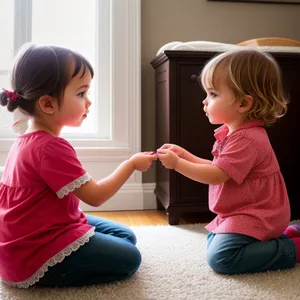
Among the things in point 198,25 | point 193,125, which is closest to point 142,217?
point 193,125

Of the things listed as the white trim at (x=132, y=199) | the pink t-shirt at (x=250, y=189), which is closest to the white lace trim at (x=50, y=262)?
the pink t-shirt at (x=250, y=189)

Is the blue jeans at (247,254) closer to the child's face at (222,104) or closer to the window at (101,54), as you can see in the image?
the child's face at (222,104)

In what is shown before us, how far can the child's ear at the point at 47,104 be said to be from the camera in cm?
110

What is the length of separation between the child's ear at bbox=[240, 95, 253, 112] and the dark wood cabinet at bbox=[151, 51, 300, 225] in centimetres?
45

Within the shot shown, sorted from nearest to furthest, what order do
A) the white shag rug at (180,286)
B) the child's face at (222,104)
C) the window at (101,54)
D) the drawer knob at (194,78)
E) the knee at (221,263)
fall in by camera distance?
the white shag rug at (180,286)
the knee at (221,263)
the child's face at (222,104)
the drawer knob at (194,78)
the window at (101,54)

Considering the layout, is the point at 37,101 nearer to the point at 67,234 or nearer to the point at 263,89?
the point at 67,234

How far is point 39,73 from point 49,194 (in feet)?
1.02

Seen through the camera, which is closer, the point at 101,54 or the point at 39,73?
the point at 39,73

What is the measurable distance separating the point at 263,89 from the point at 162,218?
2.82ft

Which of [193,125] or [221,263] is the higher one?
[193,125]

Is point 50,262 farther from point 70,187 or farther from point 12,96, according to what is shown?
point 12,96

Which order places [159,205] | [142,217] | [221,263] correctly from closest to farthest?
[221,263]
[142,217]
[159,205]

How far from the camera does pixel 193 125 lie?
174cm

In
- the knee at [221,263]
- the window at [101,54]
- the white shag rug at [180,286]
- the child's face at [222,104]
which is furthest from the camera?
the window at [101,54]
